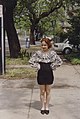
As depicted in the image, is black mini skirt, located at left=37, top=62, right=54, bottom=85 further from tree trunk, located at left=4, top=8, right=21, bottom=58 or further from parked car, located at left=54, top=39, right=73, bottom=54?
parked car, located at left=54, top=39, right=73, bottom=54

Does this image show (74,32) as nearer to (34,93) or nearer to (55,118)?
(34,93)

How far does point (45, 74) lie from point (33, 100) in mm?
1660

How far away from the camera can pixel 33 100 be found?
30.0ft

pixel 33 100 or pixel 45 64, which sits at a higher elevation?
pixel 45 64

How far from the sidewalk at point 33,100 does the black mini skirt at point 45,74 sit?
0.69 metres

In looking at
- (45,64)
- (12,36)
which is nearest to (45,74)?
(45,64)

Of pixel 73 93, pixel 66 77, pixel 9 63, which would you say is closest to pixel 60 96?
pixel 73 93

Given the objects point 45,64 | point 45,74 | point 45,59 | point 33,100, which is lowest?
point 33,100

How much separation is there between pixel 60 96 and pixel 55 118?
2.46 metres

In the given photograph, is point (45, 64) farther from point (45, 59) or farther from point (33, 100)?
point (33, 100)

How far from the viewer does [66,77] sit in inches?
542

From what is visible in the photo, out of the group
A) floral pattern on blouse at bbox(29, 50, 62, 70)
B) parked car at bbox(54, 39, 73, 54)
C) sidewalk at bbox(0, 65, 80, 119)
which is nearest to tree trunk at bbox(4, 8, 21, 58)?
parked car at bbox(54, 39, 73, 54)

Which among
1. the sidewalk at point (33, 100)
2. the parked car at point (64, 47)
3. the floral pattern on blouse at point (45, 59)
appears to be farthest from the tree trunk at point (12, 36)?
the floral pattern on blouse at point (45, 59)

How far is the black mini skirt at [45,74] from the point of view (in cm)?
767
